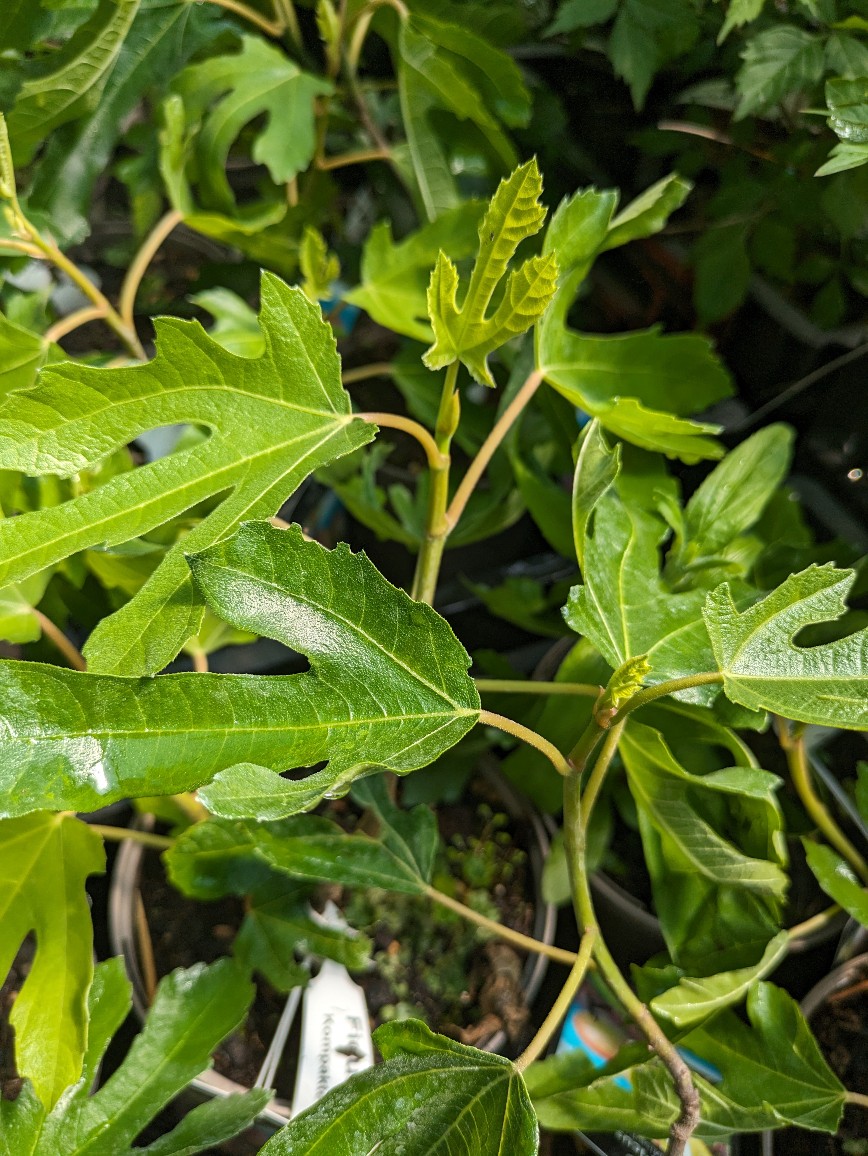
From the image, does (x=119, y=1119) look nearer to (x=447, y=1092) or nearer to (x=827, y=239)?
(x=447, y=1092)

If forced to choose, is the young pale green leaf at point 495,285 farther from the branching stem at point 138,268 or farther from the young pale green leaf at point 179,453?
the branching stem at point 138,268

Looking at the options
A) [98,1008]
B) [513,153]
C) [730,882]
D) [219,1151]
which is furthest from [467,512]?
[219,1151]

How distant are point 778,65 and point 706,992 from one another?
0.82 meters

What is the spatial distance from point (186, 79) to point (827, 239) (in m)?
0.76

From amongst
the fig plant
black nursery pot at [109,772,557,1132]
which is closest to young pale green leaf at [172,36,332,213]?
the fig plant

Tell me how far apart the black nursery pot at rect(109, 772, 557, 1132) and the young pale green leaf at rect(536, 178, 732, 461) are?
1.68ft

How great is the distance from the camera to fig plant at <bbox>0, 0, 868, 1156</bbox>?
18.3 inches

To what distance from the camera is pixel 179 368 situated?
1.78 ft

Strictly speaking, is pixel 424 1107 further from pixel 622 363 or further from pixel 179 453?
pixel 622 363

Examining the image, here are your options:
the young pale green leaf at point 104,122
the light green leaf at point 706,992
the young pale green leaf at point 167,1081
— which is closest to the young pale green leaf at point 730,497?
the light green leaf at point 706,992

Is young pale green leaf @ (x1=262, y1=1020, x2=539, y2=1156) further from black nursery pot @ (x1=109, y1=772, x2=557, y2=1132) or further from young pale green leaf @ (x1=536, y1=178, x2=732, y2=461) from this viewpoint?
young pale green leaf @ (x1=536, y1=178, x2=732, y2=461)

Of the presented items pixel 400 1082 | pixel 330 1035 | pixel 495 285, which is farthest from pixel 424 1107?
pixel 495 285

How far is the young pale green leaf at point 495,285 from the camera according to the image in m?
0.46

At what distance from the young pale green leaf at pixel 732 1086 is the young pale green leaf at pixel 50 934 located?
1.18 ft
